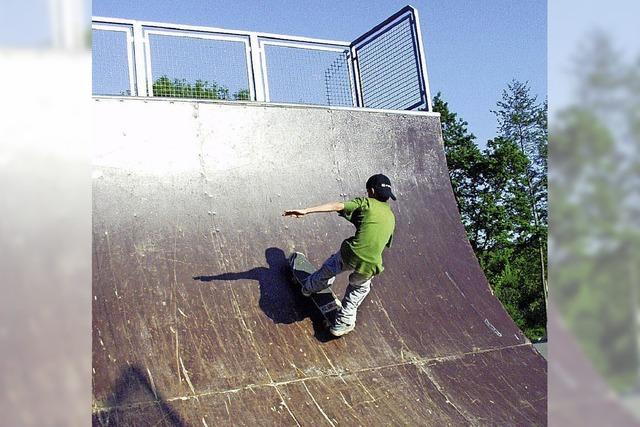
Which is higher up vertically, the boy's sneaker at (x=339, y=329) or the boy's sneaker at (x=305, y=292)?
the boy's sneaker at (x=305, y=292)

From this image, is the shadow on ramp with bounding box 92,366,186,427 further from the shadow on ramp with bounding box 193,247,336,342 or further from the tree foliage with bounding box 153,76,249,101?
the tree foliage with bounding box 153,76,249,101

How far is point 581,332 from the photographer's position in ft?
2.75

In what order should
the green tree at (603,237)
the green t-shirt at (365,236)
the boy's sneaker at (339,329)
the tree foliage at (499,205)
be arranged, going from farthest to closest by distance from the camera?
the tree foliage at (499,205)
the boy's sneaker at (339,329)
the green t-shirt at (365,236)
the green tree at (603,237)

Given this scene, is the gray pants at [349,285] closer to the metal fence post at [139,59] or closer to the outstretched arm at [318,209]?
the outstretched arm at [318,209]

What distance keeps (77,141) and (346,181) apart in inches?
276

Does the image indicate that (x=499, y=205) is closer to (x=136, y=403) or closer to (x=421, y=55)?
(x=421, y=55)

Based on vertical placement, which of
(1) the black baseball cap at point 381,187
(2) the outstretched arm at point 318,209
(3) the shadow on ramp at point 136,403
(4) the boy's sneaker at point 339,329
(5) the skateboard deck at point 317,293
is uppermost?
(1) the black baseball cap at point 381,187

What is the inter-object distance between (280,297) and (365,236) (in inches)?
44.3

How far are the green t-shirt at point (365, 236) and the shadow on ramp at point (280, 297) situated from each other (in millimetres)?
758

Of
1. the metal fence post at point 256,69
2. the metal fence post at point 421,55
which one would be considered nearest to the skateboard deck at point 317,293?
the metal fence post at point 256,69

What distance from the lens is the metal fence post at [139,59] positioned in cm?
814

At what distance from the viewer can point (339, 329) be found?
6098 mm

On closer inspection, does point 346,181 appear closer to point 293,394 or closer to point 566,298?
point 293,394

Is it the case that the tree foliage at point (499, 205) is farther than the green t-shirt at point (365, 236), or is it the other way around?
the tree foliage at point (499, 205)
